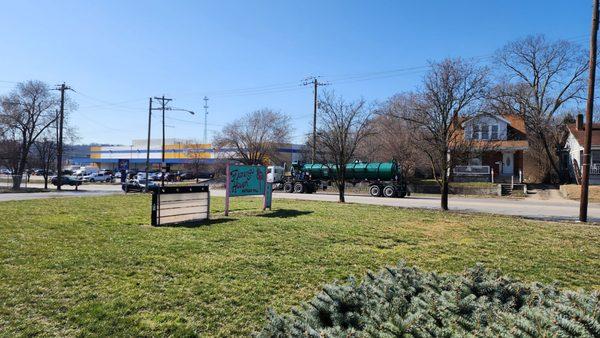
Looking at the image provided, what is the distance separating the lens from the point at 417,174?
165 feet

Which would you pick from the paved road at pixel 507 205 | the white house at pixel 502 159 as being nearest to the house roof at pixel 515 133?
the white house at pixel 502 159

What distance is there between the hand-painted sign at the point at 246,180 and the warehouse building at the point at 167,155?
44134mm

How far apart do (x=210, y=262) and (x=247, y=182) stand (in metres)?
9.55

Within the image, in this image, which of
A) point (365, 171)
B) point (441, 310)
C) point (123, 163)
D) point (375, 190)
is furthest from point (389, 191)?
point (123, 163)

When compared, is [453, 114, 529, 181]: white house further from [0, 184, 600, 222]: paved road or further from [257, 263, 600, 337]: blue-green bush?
[257, 263, 600, 337]: blue-green bush

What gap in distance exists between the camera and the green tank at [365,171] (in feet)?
114

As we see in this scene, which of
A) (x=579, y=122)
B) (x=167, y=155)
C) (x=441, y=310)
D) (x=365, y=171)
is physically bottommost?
(x=441, y=310)

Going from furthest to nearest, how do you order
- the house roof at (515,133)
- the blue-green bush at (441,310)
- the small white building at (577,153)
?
the house roof at (515,133)
the small white building at (577,153)
the blue-green bush at (441,310)

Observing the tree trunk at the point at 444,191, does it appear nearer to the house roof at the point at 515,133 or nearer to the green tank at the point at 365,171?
the green tank at the point at 365,171

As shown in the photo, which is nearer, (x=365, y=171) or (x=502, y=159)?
(x=365, y=171)

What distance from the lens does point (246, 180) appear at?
1623 cm

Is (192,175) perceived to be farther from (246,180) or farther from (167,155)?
(246,180)

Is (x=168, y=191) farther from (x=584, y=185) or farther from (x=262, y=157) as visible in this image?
(x=262, y=157)

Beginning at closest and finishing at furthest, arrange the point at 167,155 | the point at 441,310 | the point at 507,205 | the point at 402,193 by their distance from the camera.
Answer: the point at 441,310 → the point at 507,205 → the point at 402,193 → the point at 167,155
